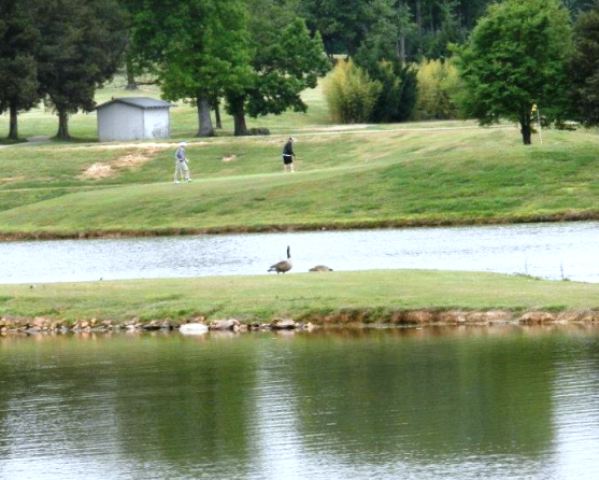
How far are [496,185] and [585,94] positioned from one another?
42.8 feet

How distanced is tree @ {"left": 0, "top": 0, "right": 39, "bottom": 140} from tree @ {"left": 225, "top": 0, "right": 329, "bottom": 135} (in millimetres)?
12515

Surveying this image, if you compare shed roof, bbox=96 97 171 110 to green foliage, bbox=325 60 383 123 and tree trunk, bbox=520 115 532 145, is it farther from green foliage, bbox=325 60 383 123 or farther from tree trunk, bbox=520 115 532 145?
tree trunk, bbox=520 115 532 145

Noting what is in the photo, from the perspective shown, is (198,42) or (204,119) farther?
(204,119)

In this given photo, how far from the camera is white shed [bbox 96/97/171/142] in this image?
326 ft

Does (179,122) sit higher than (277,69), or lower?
A: lower

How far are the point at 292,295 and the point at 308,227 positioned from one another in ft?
91.5

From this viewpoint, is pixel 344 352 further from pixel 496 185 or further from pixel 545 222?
pixel 496 185

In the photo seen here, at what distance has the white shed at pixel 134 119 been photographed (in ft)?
326

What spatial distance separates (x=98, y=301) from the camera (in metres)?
33.9

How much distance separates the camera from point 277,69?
106 m

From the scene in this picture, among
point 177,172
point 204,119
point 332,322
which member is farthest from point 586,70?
point 332,322

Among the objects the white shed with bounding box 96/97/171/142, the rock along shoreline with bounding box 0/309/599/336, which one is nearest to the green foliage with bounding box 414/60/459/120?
the white shed with bounding box 96/97/171/142

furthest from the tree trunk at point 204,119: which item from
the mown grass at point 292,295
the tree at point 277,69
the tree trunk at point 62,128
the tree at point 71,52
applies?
the mown grass at point 292,295

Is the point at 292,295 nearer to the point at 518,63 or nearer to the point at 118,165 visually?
the point at 518,63
